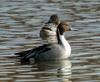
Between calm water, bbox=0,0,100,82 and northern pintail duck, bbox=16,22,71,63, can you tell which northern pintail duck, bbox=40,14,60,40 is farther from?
northern pintail duck, bbox=16,22,71,63

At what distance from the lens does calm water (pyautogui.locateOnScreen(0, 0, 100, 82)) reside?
14933 mm

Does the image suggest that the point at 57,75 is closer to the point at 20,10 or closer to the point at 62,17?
the point at 62,17

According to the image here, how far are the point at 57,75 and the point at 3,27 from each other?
8.34 metres

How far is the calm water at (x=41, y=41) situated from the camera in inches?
588

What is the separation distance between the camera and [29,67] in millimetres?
16312

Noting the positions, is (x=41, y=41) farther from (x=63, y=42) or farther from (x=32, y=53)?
(x=32, y=53)

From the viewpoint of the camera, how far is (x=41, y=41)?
819 inches

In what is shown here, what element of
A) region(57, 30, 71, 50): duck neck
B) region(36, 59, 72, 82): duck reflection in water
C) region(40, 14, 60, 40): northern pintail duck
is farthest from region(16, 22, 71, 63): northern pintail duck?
region(40, 14, 60, 40): northern pintail duck

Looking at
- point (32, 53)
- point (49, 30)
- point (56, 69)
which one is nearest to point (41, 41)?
point (49, 30)

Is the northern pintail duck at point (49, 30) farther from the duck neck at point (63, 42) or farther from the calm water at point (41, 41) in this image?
the duck neck at point (63, 42)

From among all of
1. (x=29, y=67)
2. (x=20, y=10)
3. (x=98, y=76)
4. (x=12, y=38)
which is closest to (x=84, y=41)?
(x=12, y=38)

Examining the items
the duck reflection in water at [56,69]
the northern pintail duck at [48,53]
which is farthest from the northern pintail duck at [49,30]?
the duck reflection in water at [56,69]

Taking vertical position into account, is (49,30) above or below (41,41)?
above

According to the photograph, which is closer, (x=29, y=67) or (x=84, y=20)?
(x=29, y=67)
